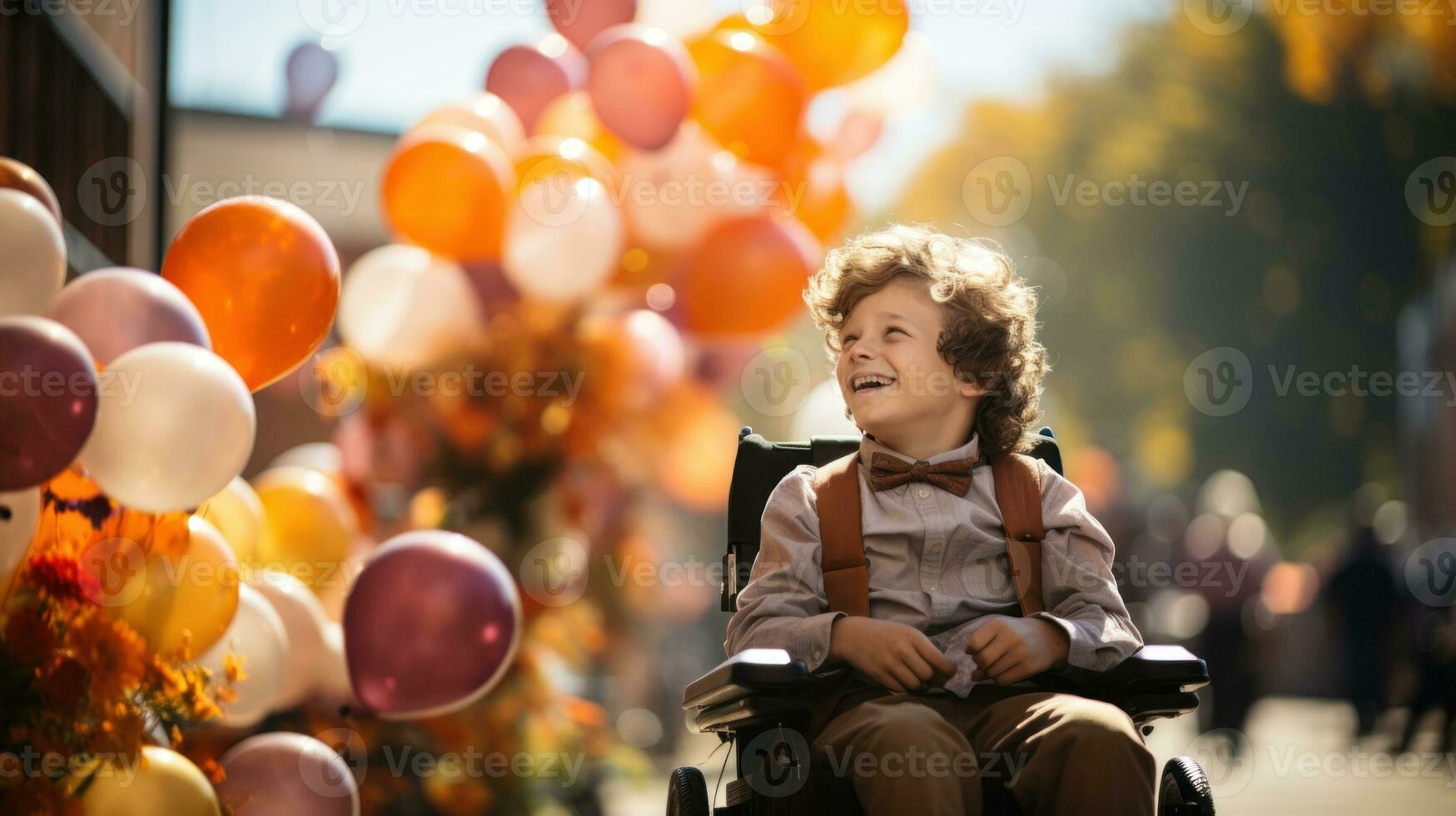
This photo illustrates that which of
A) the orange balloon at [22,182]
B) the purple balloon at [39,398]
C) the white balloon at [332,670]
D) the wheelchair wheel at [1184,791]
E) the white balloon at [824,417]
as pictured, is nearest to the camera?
the wheelchair wheel at [1184,791]

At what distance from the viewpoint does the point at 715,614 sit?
10930 mm

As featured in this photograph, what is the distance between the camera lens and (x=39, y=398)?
2416mm

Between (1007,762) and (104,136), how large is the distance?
21.9 ft

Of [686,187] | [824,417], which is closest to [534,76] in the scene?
[686,187]

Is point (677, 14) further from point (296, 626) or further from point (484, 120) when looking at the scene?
point (296, 626)

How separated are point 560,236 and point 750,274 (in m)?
0.65

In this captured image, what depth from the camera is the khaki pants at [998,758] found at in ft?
6.66

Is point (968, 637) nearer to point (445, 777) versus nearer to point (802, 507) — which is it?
point (802, 507)

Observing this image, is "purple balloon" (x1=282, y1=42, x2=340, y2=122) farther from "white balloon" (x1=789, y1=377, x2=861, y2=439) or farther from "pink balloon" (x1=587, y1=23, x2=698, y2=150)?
"white balloon" (x1=789, y1=377, x2=861, y2=439)

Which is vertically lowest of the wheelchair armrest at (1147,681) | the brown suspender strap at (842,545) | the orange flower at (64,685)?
the orange flower at (64,685)

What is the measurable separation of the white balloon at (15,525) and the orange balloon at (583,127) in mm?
2623

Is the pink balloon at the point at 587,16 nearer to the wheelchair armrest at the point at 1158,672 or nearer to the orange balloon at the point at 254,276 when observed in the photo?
the orange balloon at the point at 254,276

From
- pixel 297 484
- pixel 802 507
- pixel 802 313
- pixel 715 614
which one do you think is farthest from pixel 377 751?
pixel 715 614

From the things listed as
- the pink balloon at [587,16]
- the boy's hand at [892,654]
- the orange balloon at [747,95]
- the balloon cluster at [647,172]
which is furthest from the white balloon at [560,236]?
the boy's hand at [892,654]
